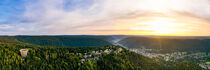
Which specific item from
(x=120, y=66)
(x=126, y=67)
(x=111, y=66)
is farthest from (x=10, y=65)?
(x=126, y=67)

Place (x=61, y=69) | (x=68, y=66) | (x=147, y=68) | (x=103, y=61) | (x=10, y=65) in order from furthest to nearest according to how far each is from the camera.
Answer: (x=147, y=68) → (x=103, y=61) → (x=68, y=66) → (x=61, y=69) → (x=10, y=65)

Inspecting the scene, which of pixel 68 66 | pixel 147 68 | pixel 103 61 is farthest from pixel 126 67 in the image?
pixel 68 66

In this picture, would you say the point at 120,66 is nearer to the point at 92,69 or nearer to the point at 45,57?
the point at 92,69

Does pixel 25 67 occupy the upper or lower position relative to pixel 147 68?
upper

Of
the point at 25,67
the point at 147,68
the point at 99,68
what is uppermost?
the point at 25,67

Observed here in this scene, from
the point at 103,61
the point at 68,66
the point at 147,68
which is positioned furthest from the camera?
the point at 147,68

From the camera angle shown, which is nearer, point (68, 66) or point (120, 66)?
point (68, 66)

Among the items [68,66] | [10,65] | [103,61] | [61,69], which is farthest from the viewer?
[103,61]

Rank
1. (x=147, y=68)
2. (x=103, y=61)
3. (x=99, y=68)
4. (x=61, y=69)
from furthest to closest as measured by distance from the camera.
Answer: (x=147, y=68) → (x=103, y=61) → (x=99, y=68) → (x=61, y=69)

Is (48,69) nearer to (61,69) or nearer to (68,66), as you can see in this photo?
(61,69)
